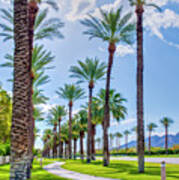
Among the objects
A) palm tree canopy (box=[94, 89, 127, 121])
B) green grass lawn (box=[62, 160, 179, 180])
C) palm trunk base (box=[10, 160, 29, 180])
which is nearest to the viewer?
palm trunk base (box=[10, 160, 29, 180])

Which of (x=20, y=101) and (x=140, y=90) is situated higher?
(x=140, y=90)

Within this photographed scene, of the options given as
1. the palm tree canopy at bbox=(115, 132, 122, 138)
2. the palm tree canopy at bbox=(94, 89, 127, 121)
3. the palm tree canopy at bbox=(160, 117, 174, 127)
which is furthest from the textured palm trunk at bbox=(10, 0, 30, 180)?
the palm tree canopy at bbox=(115, 132, 122, 138)

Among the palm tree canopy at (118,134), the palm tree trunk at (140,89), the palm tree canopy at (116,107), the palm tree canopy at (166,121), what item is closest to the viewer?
the palm tree trunk at (140,89)

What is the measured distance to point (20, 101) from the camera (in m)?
10.7

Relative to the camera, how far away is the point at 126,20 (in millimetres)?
36812

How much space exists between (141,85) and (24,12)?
16.8 m

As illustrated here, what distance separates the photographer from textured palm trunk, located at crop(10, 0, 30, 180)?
403 inches

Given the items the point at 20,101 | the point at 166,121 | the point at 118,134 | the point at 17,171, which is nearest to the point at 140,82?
the point at 20,101

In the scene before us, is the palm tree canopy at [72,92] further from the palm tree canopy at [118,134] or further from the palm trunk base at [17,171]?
the palm tree canopy at [118,134]

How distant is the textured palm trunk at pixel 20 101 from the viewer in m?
10.2

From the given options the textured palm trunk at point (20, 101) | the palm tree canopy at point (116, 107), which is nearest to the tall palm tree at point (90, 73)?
the palm tree canopy at point (116, 107)

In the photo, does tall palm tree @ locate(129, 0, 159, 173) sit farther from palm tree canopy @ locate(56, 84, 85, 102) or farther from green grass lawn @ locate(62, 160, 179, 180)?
palm tree canopy @ locate(56, 84, 85, 102)

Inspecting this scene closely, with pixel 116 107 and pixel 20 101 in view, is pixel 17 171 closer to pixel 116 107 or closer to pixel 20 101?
pixel 20 101

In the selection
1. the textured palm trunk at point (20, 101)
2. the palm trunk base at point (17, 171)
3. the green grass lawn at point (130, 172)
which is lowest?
the green grass lawn at point (130, 172)
